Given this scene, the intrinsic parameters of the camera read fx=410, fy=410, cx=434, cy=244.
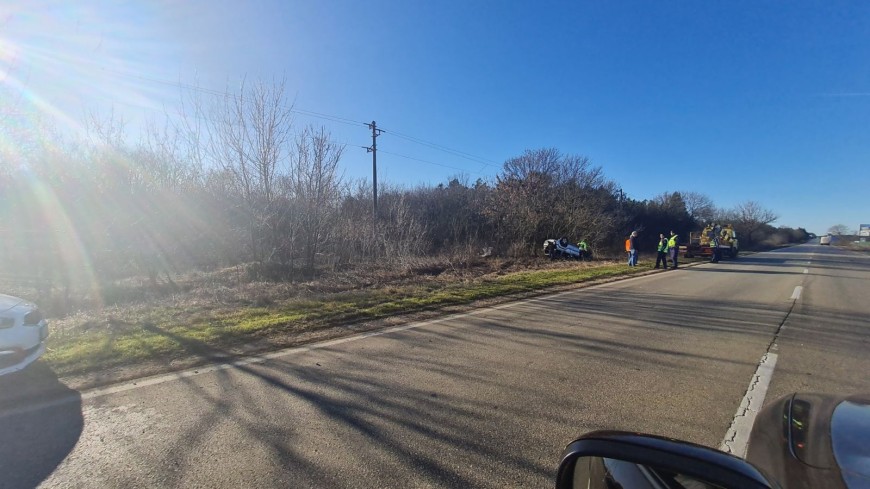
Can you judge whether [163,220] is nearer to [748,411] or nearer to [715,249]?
[748,411]

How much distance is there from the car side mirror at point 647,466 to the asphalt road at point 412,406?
51.8 inches

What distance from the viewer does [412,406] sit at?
387cm

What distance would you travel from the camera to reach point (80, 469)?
9.51 ft

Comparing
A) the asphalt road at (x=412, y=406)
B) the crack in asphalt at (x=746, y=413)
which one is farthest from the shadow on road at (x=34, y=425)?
the crack in asphalt at (x=746, y=413)

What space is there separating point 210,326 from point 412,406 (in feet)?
15.8

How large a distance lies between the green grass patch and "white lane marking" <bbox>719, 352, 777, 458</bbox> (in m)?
5.58

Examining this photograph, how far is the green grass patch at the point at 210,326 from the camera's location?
5.40 metres

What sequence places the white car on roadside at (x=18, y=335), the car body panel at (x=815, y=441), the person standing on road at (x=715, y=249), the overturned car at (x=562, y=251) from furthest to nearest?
1. the overturned car at (x=562, y=251)
2. the person standing on road at (x=715, y=249)
3. the white car on roadside at (x=18, y=335)
4. the car body panel at (x=815, y=441)

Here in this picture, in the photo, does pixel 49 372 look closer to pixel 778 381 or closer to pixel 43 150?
pixel 778 381

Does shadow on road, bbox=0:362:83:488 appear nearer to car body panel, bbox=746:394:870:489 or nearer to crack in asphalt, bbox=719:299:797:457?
car body panel, bbox=746:394:870:489

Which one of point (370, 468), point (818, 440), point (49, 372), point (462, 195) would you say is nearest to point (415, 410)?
point (370, 468)

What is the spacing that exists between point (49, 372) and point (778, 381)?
8.43 metres

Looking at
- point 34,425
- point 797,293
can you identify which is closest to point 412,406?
point 34,425

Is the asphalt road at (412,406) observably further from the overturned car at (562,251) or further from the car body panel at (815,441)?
the overturned car at (562,251)
